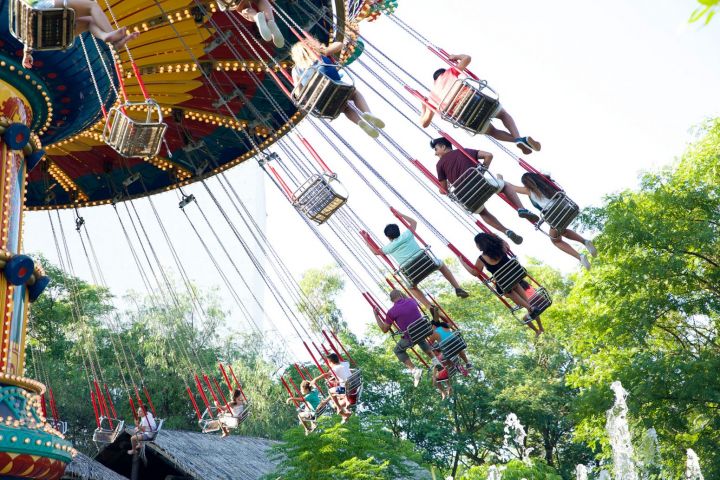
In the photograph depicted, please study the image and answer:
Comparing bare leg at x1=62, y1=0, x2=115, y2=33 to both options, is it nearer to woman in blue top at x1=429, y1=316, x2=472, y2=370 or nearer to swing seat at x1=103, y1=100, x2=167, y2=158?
swing seat at x1=103, y1=100, x2=167, y2=158

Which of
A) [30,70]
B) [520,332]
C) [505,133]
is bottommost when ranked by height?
[505,133]

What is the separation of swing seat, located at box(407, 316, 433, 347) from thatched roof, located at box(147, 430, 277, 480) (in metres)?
11.5

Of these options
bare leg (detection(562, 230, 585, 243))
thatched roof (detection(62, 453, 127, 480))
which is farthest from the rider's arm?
thatched roof (detection(62, 453, 127, 480))

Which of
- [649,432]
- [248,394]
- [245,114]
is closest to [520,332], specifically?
[248,394]

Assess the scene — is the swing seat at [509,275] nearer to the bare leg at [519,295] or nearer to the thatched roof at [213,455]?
the bare leg at [519,295]

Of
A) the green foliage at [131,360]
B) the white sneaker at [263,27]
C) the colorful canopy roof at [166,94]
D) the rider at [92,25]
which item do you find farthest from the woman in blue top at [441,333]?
the green foliage at [131,360]

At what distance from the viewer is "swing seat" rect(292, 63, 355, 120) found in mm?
9945

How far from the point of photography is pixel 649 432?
65.2ft

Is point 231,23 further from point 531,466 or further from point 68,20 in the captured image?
point 531,466

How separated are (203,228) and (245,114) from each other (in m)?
48.7

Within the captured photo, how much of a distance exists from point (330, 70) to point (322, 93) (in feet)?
0.89

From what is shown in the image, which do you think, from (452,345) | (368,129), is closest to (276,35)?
(368,129)

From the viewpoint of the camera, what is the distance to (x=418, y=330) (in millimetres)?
12367

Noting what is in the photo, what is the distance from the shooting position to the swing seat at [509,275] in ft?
37.4
